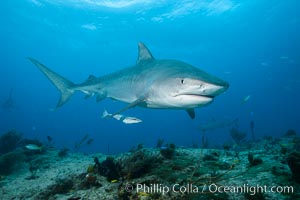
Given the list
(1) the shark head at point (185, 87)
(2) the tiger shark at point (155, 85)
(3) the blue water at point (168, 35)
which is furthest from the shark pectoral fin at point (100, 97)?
(3) the blue water at point (168, 35)

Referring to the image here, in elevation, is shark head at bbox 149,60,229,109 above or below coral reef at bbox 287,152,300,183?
above

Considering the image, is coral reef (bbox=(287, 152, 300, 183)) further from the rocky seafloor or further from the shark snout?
the shark snout

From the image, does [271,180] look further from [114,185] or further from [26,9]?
[26,9]

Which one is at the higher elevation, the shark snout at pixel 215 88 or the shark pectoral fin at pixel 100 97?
the shark pectoral fin at pixel 100 97

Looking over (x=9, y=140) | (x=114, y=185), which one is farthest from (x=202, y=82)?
(x=9, y=140)

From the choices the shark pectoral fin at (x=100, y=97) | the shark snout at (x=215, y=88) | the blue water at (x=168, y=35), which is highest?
the blue water at (x=168, y=35)

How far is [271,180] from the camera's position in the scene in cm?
410

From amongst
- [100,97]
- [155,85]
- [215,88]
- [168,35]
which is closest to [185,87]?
[215,88]

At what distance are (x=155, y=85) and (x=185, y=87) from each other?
1.24 meters

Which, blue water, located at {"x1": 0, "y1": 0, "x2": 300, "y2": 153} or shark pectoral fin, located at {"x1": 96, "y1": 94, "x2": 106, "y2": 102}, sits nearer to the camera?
shark pectoral fin, located at {"x1": 96, "y1": 94, "x2": 106, "y2": 102}

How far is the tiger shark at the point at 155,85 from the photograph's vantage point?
15.0 ft

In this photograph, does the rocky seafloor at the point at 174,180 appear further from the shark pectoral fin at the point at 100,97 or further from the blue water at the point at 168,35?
the blue water at the point at 168,35

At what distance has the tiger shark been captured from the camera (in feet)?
15.0

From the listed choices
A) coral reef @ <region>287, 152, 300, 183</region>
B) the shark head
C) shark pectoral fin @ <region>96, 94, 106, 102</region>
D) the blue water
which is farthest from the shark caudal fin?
the blue water
